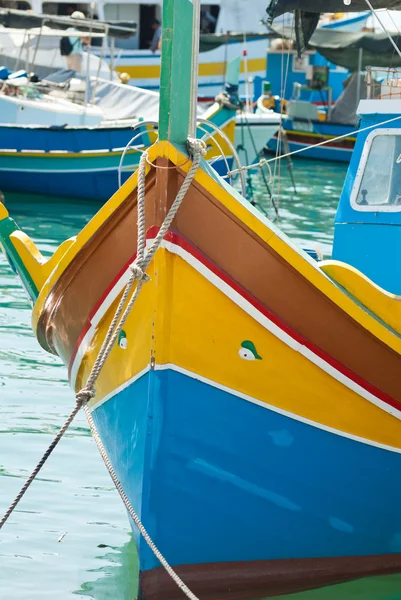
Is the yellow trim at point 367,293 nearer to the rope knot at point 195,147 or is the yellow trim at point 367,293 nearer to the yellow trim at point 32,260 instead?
the rope knot at point 195,147

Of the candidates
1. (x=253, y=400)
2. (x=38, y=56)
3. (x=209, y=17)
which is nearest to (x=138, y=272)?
(x=253, y=400)

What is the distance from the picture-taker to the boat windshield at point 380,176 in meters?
6.25

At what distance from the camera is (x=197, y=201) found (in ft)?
15.0

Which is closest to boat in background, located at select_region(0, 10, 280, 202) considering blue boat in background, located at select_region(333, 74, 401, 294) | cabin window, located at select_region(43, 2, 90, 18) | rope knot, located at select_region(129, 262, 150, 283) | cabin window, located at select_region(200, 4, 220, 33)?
cabin window, located at select_region(43, 2, 90, 18)

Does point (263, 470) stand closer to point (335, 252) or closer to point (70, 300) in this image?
point (70, 300)

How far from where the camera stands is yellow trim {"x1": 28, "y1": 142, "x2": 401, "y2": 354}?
4535 mm

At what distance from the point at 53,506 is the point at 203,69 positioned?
21.5 m

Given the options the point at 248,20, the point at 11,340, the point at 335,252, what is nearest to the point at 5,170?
the point at 11,340

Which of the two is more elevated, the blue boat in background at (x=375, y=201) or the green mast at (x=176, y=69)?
the green mast at (x=176, y=69)

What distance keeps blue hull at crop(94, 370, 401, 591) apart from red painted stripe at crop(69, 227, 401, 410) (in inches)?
11.2

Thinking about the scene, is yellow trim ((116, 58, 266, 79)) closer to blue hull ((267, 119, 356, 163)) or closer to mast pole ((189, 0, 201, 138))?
blue hull ((267, 119, 356, 163))

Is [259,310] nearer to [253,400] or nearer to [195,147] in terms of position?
[253,400]

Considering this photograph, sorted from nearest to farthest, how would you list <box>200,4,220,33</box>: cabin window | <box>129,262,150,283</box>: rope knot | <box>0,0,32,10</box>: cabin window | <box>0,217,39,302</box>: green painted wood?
<box>129,262,150,283</box>: rope knot < <box>0,217,39,302</box>: green painted wood < <box>0,0,32,10</box>: cabin window < <box>200,4,220,33</box>: cabin window

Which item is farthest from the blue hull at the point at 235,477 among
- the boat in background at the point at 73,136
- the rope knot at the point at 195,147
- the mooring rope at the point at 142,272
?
the boat in background at the point at 73,136
